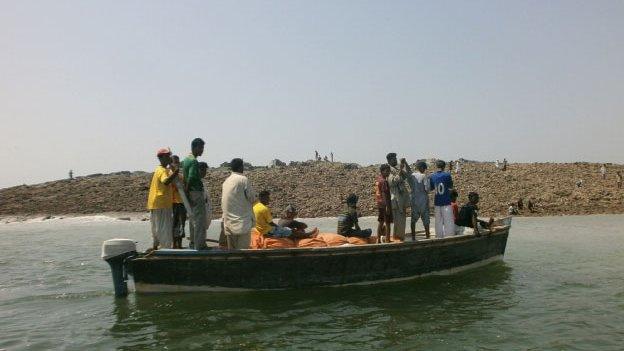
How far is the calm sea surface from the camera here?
6.64m

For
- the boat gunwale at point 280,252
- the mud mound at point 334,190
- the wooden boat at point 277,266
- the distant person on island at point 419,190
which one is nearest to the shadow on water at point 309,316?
the wooden boat at point 277,266

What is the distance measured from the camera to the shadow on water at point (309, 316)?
6.69 metres

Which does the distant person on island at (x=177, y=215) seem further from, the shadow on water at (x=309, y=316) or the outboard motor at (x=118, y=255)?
the shadow on water at (x=309, y=316)

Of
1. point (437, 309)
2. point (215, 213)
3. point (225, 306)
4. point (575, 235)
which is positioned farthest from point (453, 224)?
point (215, 213)

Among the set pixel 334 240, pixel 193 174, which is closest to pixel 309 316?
pixel 334 240

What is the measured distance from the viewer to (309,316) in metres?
7.77

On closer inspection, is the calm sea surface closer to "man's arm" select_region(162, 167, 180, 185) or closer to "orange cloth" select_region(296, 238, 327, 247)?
"orange cloth" select_region(296, 238, 327, 247)

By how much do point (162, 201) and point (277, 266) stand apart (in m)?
2.36

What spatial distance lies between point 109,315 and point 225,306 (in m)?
1.96

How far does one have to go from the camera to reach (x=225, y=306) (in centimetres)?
828

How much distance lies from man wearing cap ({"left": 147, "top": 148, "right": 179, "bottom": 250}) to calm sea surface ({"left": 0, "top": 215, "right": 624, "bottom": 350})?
1056mm

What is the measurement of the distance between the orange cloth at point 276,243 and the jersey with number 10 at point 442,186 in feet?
11.5

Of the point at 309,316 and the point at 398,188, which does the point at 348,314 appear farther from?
the point at 398,188

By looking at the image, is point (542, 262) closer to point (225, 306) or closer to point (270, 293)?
point (270, 293)
